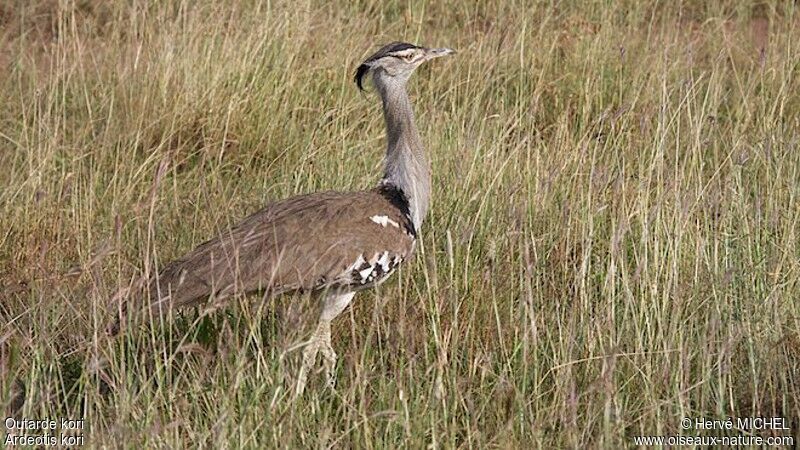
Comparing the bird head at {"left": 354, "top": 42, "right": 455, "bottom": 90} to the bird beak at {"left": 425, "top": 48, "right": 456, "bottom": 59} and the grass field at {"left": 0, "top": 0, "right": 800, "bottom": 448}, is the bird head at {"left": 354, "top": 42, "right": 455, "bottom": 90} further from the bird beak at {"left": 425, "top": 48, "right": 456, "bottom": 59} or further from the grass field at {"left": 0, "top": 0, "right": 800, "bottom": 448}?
the grass field at {"left": 0, "top": 0, "right": 800, "bottom": 448}

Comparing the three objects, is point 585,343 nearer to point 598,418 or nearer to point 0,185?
point 598,418

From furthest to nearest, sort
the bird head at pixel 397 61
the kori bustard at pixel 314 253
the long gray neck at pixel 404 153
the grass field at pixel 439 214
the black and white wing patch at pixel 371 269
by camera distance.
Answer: the bird head at pixel 397 61 < the long gray neck at pixel 404 153 < the black and white wing patch at pixel 371 269 < the kori bustard at pixel 314 253 < the grass field at pixel 439 214

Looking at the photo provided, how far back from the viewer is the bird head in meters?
4.12

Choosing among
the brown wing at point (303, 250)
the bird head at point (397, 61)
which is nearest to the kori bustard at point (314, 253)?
the brown wing at point (303, 250)

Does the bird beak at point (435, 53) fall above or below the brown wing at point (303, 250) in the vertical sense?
above

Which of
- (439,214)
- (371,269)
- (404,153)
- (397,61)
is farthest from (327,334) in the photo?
(397,61)

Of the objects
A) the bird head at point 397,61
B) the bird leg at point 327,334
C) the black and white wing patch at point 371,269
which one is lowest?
the bird leg at point 327,334

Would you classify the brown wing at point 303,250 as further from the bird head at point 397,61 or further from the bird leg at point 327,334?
the bird head at point 397,61

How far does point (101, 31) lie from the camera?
6.19 meters

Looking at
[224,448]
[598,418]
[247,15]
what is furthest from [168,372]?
[247,15]

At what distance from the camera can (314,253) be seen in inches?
142

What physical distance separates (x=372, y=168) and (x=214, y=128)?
2.17ft

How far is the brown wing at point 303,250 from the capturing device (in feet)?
11.3

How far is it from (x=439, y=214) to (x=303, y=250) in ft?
2.72
